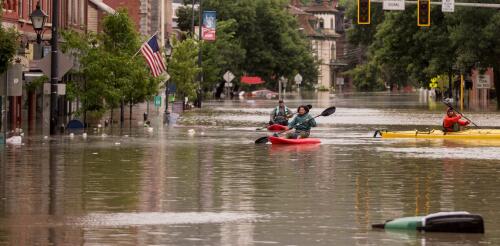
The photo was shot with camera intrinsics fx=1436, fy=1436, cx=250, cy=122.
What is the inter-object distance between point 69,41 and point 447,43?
167 ft

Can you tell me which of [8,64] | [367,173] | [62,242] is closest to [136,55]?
[8,64]

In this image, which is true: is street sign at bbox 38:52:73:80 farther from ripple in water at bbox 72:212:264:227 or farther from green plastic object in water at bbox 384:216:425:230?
green plastic object in water at bbox 384:216:425:230

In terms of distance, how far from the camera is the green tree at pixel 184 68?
Answer: 87000 millimetres

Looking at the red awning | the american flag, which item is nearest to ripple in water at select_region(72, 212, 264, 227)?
the american flag

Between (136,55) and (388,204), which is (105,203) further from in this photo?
(136,55)

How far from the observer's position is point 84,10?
78625mm

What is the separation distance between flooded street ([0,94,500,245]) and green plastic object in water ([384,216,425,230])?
17cm

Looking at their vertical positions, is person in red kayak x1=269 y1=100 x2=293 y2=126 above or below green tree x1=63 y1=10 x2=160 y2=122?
below

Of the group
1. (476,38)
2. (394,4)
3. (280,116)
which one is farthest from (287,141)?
(476,38)

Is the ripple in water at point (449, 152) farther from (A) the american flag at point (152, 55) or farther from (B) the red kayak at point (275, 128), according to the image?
(A) the american flag at point (152, 55)

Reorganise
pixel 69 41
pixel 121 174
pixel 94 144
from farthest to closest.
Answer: pixel 69 41
pixel 94 144
pixel 121 174

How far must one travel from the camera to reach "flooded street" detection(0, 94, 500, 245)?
16891mm

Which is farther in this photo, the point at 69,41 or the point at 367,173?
the point at 69,41

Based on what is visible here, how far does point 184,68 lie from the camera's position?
87.0 m
